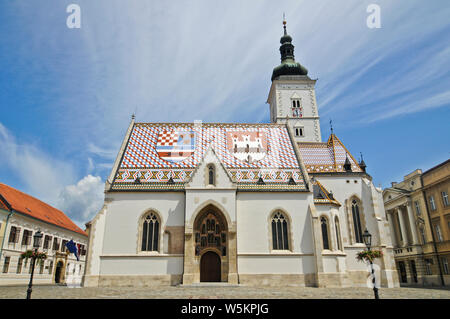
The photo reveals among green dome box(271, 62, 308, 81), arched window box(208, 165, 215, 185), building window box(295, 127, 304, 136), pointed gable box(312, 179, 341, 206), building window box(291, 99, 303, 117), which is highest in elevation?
green dome box(271, 62, 308, 81)

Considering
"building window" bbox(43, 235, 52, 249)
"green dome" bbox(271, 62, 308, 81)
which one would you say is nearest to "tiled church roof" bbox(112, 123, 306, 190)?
"building window" bbox(43, 235, 52, 249)

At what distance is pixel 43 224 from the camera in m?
35.4

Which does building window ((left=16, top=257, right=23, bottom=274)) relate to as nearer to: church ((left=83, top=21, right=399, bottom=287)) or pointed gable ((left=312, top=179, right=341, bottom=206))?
church ((left=83, top=21, right=399, bottom=287))

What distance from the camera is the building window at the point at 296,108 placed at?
45.3 meters

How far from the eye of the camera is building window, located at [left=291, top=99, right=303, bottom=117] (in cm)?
4534

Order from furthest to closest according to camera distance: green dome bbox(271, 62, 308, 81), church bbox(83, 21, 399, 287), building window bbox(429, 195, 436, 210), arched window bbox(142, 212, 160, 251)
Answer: green dome bbox(271, 62, 308, 81)
building window bbox(429, 195, 436, 210)
arched window bbox(142, 212, 160, 251)
church bbox(83, 21, 399, 287)

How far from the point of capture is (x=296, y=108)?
4572 cm

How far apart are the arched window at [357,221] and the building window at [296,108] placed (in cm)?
1853

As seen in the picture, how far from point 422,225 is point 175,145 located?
31.7m

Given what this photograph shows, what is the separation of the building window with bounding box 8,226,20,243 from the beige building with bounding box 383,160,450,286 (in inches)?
1780

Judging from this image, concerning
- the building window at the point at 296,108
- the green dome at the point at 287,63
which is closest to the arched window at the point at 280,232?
the building window at the point at 296,108

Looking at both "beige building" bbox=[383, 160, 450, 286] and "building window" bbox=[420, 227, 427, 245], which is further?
"building window" bbox=[420, 227, 427, 245]

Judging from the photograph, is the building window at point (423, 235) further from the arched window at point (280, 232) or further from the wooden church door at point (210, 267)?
the wooden church door at point (210, 267)
